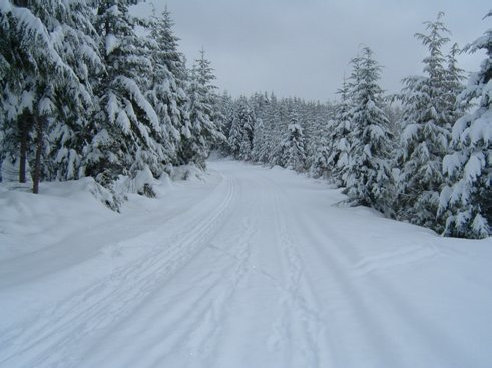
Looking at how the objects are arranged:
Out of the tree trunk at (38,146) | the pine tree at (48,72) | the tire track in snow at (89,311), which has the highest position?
the pine tree at (48,72)

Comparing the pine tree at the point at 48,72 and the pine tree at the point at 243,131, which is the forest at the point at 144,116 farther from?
the pine tree at the point at 243,131

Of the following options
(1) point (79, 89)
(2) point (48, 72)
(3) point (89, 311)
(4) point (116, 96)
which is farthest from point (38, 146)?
(3) point (89, 311)

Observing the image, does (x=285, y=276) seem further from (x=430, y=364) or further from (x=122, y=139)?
(x=122, y=139)

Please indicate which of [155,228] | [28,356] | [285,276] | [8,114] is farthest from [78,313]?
[8,114]

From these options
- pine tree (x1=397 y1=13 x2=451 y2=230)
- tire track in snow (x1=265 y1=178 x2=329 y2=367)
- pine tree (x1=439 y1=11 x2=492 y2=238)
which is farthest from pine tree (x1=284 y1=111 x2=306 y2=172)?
tire track in snow (x1=265 y1=178 x2=329 y2=367)

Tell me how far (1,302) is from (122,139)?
9.61 m

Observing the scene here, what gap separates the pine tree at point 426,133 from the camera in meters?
14.9

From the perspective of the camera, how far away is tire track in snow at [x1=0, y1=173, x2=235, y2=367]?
417 centimetres

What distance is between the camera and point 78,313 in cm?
525

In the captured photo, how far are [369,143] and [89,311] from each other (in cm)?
1591

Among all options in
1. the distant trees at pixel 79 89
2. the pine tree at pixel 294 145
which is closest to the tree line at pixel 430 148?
the distant trees at pixel 79 89

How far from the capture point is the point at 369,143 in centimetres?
1784

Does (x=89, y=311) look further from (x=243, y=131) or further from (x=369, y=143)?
(x=243, y=131)

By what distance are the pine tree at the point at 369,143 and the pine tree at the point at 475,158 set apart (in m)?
5.84
